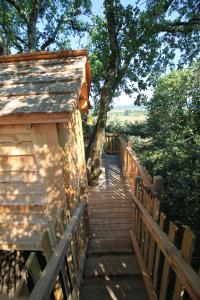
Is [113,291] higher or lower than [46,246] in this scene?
lower

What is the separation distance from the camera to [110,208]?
6.27 m

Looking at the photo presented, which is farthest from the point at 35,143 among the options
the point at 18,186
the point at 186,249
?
the point at 186,249

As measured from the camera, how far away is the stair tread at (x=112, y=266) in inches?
149

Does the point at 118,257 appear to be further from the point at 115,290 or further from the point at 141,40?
the point at 141,40

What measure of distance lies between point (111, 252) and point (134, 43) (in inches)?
330

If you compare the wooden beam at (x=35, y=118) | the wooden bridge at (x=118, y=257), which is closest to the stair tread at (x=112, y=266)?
the wooden bridge at (x=118, y=257)

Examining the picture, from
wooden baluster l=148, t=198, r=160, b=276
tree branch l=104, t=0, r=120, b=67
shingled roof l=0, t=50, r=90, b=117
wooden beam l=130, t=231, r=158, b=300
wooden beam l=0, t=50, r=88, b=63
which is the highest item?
tree branch l=104, t=0, r=120, b=67

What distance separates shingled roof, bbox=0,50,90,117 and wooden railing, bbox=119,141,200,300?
1991 mm

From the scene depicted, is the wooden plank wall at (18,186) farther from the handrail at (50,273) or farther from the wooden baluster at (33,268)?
the wooden baluster at (33,268)

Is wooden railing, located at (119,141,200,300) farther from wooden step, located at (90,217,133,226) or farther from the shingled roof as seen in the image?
the shingled roof

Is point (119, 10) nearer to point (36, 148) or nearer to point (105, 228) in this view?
point (36, 148)

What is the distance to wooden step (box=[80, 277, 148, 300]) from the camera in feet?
10.7

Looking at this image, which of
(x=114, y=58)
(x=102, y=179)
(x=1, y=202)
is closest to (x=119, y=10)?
(x=114, y=58)

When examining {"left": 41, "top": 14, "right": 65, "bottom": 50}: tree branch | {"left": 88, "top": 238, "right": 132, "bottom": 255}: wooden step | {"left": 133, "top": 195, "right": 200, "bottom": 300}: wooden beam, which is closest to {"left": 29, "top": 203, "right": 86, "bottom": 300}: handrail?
{"left": 133, "top": 195, "right": 200, "bottom": 300}: wooden beam
